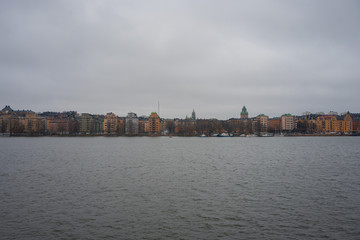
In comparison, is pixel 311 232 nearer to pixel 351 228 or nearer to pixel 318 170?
pixel 351 228

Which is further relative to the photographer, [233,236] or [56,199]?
[56,199]

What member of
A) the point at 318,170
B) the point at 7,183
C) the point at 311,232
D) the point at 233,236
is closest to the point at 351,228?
the point at 311,232

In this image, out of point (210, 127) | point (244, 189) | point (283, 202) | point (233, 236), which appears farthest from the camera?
point (210, 127)

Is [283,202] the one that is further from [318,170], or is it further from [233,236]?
[318,170]

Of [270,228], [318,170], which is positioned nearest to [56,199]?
[270,228]

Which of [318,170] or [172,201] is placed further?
[318,170]

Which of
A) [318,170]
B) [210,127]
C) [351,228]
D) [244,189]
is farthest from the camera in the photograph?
[210,127]

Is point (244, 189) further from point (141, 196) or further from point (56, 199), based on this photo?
point (56, 199)

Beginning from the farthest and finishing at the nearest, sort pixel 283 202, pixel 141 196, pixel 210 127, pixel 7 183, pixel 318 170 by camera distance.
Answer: pixel 210 127, pixel 318 170, pixel 7 183, pixel 141 196, pixel 283 202

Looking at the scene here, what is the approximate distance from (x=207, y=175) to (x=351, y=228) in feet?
48.1

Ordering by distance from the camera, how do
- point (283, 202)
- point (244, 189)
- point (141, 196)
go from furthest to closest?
point (244, 189)
point (141, 196)
point (283, 202)

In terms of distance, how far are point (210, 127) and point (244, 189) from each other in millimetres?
174283

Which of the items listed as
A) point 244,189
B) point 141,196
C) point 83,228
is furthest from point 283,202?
point 83,228

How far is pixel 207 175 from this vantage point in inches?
1069
